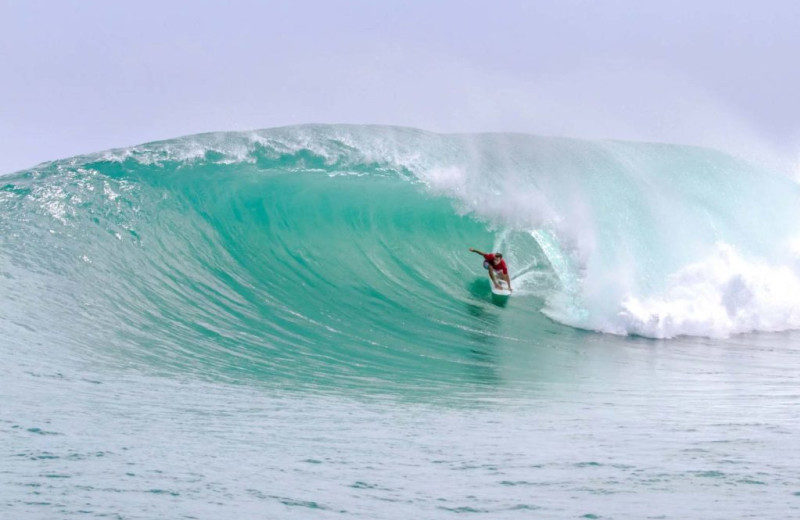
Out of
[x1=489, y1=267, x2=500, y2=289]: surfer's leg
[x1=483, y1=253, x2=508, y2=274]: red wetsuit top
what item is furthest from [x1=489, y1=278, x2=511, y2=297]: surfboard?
[x1=483, y1=253, x2=508, y2=274]: red wetsuit top

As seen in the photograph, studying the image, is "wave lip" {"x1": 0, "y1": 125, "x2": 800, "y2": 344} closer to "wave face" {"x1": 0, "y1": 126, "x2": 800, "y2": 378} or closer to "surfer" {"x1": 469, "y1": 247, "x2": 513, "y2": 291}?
"wave face" {"x1": 0, "y1": 126, "x2": 800, "y2": 378}

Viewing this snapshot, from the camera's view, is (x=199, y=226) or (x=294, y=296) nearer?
(x=294, y=296)

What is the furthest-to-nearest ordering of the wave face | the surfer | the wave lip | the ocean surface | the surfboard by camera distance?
the surfer < the surfboard < the wave lip < the wave face < the ocean surface

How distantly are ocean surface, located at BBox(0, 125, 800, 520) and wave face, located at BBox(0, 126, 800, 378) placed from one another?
49 mm

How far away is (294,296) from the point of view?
1077 cm

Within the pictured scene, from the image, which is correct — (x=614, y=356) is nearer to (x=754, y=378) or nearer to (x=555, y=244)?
(x=754, y=378)

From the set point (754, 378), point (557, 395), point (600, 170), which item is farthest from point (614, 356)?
point (600, 170)

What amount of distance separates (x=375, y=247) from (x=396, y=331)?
366 centimetres

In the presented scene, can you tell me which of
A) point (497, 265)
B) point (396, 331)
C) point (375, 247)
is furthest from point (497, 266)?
point (396, 331)

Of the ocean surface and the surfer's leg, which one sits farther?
the surfer's leg

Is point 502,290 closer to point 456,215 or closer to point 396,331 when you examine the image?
point 396,331

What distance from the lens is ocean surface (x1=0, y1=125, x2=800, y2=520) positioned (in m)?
4.29

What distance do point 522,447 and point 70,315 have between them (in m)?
5.67

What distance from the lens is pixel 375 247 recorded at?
13.3m
